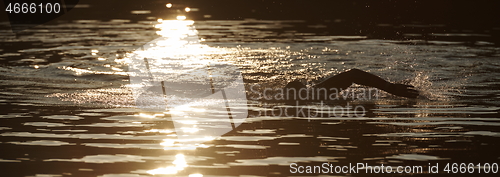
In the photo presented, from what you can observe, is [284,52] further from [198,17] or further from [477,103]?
[198,17]

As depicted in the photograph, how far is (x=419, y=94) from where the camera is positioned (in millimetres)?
12266

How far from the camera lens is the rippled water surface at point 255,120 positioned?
24.6 feet

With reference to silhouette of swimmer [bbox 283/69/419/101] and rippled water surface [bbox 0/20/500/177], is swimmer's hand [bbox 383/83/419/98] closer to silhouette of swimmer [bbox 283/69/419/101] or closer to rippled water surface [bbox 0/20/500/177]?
silhouette of swimmer [bbox 283/69/419/101]

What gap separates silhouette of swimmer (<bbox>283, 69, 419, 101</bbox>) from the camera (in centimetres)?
1144

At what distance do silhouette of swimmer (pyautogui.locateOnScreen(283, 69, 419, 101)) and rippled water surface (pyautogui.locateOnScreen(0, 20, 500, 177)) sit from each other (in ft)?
0.64

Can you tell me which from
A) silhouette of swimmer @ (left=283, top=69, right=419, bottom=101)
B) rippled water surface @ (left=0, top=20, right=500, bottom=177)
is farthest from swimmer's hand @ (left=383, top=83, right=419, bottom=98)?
rippled water surface @ (left=0, top=20, right=500, bottom=177)

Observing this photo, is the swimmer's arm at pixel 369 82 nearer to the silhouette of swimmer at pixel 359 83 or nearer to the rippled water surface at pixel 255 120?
the silhouette of swimmer at pixel 359 83

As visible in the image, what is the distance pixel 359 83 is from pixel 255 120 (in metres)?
2.65

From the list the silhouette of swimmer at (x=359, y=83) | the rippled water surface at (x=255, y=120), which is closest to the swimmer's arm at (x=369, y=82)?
the silhouette of swimmer at (x=359, y=83)

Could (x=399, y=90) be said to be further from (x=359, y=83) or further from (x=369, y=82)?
(x=359, y=83)

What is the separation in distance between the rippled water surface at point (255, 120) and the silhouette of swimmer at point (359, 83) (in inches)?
7.7

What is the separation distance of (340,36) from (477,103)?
42.0ft

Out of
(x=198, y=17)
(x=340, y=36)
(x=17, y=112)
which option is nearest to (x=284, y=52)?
(x=340, y=36)

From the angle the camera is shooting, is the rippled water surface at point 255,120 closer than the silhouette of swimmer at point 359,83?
Yes
